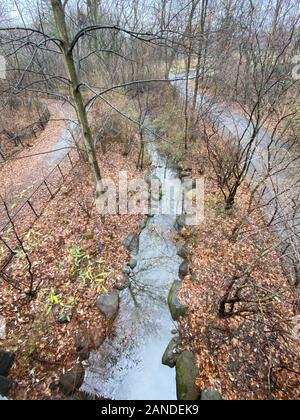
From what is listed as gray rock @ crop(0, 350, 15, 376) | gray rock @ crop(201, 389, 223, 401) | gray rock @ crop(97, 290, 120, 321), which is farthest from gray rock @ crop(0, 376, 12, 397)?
gray rock @ crop(201, 389, 223, 401)

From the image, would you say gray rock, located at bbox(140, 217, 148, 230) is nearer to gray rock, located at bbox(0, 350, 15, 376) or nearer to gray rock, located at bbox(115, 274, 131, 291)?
gray rock, located at bbox(115, 274, 131, 291)

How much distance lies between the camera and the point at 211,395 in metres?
3.94

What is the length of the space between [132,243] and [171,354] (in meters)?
3.48

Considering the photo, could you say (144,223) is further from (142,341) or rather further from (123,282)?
(142,341)

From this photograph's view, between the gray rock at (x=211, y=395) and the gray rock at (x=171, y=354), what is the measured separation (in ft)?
3.08

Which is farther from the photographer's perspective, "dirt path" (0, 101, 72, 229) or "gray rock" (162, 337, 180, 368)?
"dirt path" (0, 101, 72, 229)

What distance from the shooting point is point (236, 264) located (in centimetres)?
601

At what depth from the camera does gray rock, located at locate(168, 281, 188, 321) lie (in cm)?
551

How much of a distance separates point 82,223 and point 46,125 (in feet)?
39.1

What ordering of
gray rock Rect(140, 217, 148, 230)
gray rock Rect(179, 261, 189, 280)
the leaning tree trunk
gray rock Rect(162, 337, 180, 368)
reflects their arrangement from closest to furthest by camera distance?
the leaning tree trunk < gray rock Rect(162, 337, 180, 368) < gray rock Rect(179, 261, 189, 280) < gray rock Rect(140, 217, 148, 230)

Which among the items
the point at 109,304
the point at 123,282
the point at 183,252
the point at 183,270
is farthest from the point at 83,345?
the point at 183,252

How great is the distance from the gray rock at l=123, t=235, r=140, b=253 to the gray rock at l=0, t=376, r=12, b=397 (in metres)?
4.17

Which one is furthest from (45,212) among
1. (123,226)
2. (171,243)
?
(171,243)

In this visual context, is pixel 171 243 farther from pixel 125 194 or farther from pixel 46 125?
pixel 46 125
